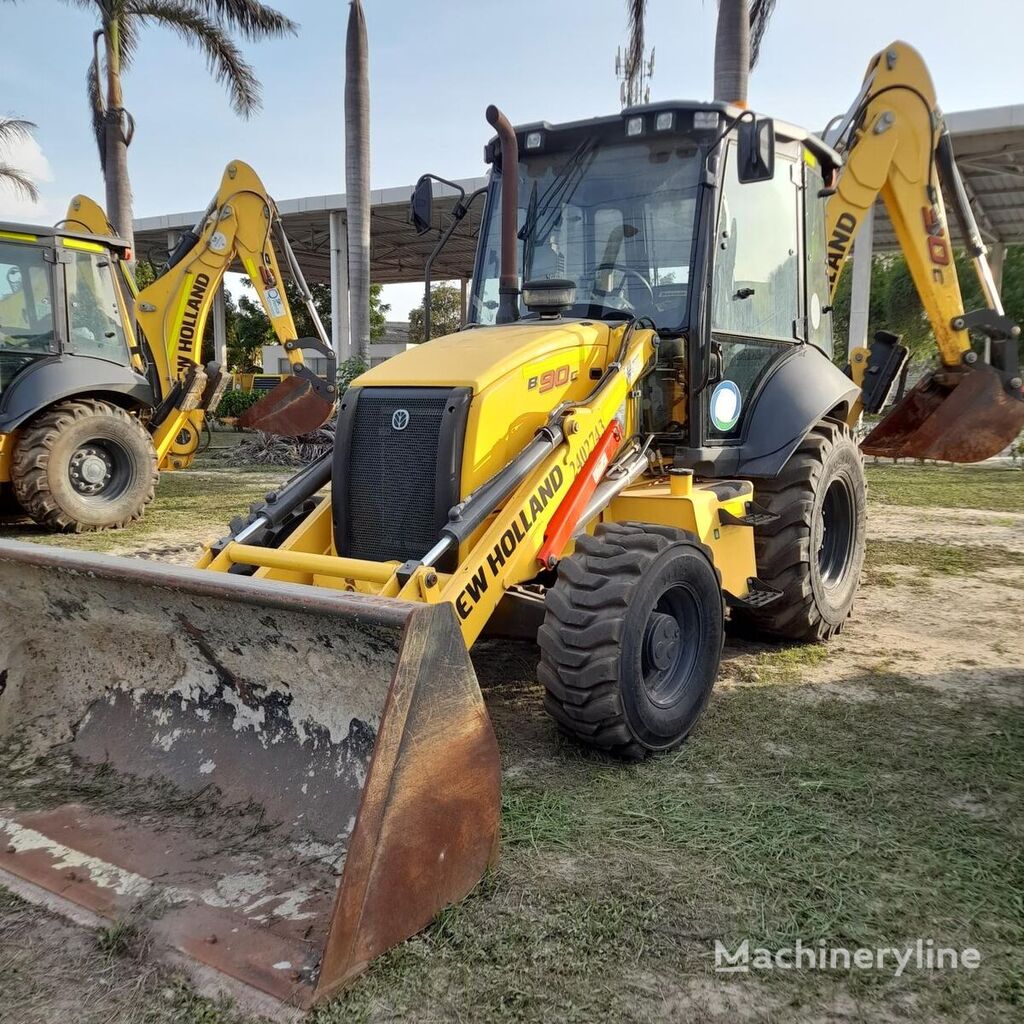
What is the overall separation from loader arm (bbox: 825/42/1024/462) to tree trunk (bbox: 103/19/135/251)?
48.6 ft

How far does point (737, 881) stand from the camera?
297 centimetres

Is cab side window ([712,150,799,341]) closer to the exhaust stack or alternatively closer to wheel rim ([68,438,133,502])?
the exhaust stack

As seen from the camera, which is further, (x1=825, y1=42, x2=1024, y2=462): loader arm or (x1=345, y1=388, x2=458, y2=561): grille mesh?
(x1=825, y1=42, x2=1024, y2=462): loader arm

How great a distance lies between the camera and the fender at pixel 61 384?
9000 millimetres

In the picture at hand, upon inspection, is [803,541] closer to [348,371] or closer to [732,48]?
[732,48]

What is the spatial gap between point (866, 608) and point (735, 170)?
3.25 meters

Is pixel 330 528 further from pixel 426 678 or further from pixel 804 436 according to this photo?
pixel 804 436

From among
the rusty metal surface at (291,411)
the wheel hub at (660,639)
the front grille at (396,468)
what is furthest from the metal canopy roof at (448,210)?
the wheel hub at (660,639)

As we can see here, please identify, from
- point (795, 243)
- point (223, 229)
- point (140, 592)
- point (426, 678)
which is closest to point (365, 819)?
point (426, 678)

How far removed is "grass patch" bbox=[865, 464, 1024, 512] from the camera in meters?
11.6

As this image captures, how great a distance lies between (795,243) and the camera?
5516 millimetres

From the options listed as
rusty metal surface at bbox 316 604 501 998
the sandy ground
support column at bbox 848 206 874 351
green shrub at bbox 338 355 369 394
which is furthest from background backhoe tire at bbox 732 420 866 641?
support column at bbox 848 206 874 351

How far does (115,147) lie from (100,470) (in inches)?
424

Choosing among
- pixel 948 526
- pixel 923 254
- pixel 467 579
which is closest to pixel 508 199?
pixel 467 579
